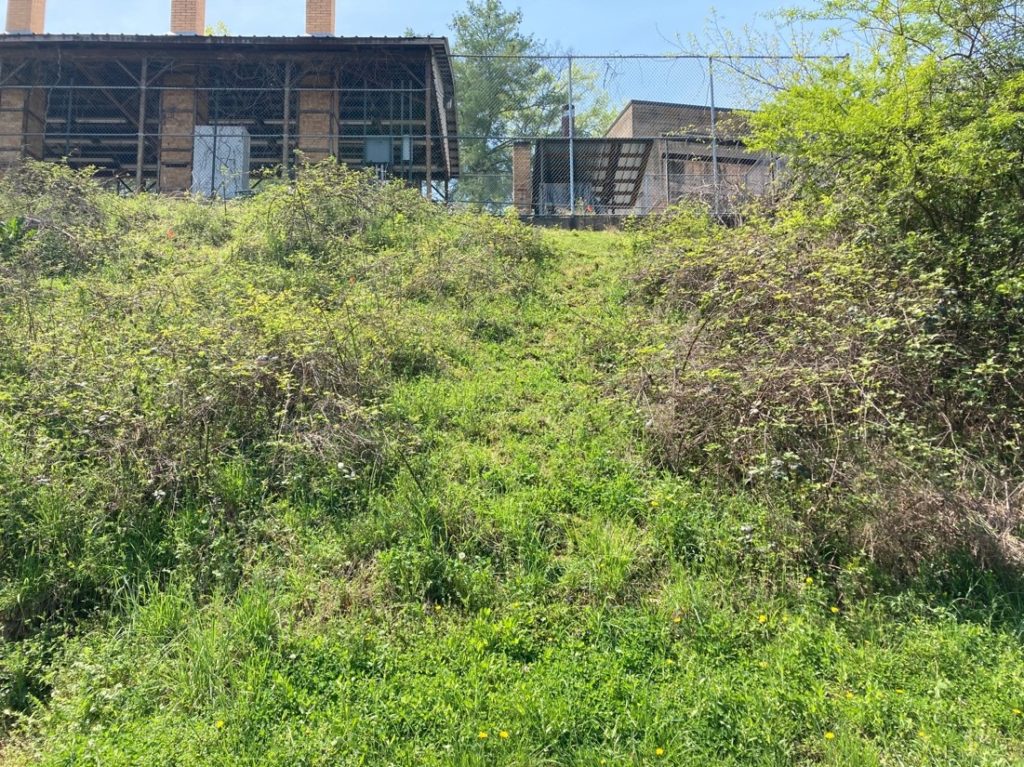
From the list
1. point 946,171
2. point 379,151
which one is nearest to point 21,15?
point 379,151

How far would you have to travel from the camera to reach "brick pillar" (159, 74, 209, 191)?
15.1 m

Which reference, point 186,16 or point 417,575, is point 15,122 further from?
point 417,575

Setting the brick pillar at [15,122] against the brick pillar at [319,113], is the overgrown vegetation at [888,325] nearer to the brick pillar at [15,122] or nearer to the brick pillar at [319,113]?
the brick pillar at [319,113]

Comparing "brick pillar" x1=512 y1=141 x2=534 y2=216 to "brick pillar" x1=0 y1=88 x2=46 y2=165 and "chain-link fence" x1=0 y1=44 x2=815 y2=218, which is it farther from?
"brick pillar" x1=0 y1=88 x2=46 y2=165

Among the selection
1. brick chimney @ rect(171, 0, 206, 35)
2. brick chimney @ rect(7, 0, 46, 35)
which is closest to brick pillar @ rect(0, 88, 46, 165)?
brick chimney @ rect(7, 0, 46, 35)

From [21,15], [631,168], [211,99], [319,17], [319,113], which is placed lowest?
[631,168]

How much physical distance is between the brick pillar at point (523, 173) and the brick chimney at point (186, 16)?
814 centimetres

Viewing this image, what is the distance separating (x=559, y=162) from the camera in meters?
13.6

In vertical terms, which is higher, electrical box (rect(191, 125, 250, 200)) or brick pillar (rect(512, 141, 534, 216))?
electrical box (rect(191, 125, 250, 200))

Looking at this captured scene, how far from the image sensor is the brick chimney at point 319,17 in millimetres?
14750

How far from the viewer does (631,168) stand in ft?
50.3

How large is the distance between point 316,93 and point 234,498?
1363cm

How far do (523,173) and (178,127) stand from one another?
328 inches

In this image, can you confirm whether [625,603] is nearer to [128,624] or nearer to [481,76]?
[128,624]
